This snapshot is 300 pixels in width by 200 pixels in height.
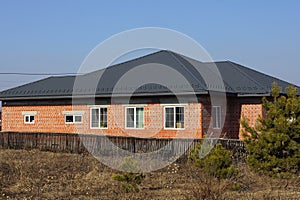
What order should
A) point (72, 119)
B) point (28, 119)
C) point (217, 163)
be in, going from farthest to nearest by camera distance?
point (28, 119)
point (72, 119)
point (217, 163)

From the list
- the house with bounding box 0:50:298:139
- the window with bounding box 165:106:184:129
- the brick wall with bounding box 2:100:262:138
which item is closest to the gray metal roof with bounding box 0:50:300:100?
the house with bounding box 0:50:298:139

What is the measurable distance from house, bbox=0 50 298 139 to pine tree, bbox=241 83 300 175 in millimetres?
7984

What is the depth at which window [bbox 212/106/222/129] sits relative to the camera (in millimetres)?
23902

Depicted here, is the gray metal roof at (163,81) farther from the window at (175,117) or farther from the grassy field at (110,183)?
the grassy field at (110,183)

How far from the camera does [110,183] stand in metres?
13.2

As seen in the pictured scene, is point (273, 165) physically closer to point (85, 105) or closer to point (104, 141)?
point (104, 141)

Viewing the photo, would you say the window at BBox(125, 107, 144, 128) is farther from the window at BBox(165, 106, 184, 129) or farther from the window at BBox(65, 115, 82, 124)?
the window at BBox(65, 115, 82, 124)

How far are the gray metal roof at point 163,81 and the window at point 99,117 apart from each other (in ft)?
2.80

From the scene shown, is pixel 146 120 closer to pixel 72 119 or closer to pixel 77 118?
pixel 77 118

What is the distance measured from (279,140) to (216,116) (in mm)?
10577

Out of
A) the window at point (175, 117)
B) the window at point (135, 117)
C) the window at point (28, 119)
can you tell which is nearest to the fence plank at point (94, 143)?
the window at point (135, 117)

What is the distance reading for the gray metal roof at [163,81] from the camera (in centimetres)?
2364

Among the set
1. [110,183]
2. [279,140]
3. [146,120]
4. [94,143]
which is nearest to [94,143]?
[94,143]

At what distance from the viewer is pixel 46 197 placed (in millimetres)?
11016
